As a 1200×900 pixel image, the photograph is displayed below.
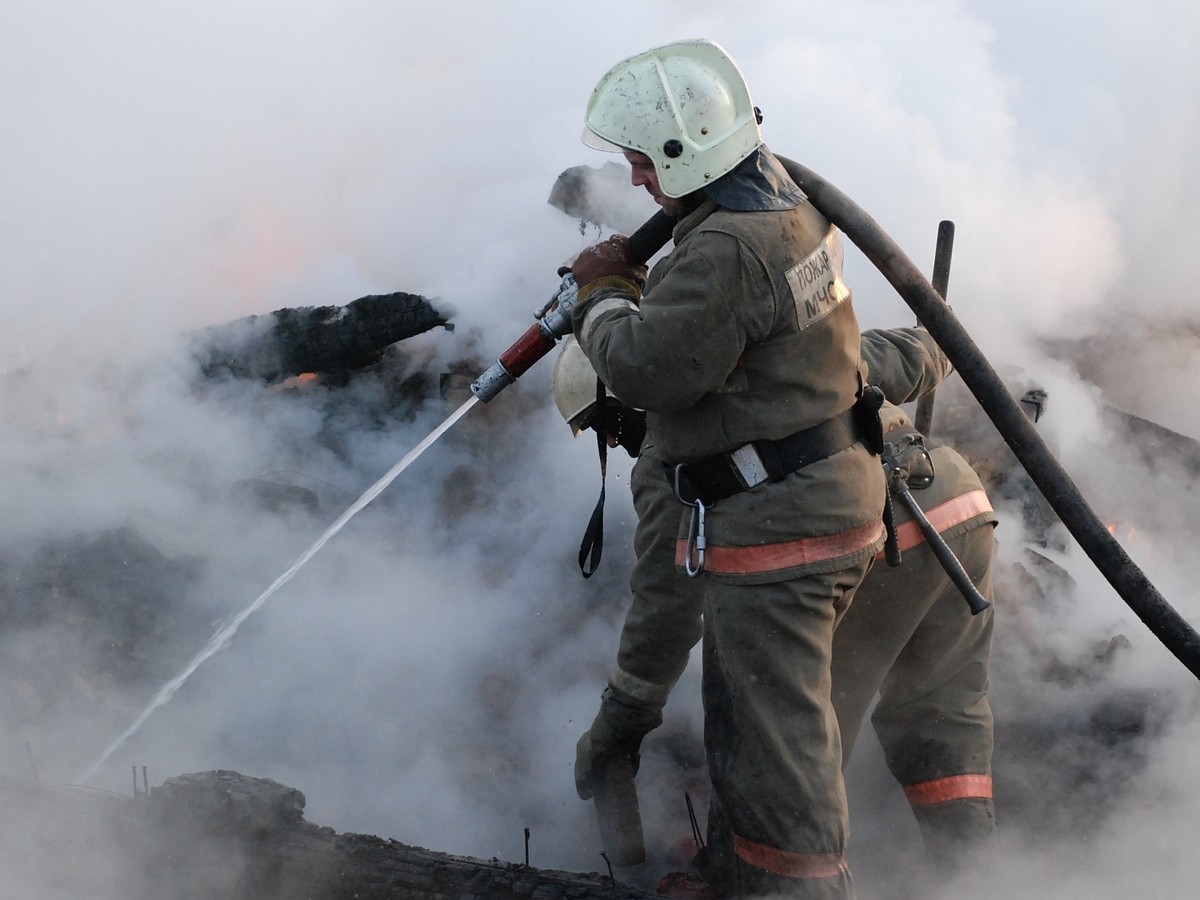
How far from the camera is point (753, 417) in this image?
2830mm

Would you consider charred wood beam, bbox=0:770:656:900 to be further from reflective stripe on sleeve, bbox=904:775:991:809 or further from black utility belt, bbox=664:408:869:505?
black utility belt, bbox=664:408:869:505

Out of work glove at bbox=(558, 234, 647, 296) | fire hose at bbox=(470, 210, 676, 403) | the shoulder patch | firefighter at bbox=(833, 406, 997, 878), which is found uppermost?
fire hose at bbox=(470, 210, 676, 403)

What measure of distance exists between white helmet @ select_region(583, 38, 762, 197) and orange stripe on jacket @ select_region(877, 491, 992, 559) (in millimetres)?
1144

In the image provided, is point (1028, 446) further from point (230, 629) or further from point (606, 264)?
point (230, 629)

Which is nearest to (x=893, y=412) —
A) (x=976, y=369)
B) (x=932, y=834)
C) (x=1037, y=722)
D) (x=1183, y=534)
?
(x=976, y=369)

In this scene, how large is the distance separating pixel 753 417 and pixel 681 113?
28.9 inches

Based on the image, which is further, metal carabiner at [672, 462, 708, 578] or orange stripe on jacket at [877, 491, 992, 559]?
orange stripe on jacket at [877, 491, 992, 559]

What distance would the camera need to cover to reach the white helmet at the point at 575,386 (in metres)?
3.94

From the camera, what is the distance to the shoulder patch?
9.07 ft

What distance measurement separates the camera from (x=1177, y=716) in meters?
4.21

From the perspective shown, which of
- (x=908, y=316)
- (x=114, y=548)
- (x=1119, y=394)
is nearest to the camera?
(x=114, y=548)

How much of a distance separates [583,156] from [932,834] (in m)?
5.51

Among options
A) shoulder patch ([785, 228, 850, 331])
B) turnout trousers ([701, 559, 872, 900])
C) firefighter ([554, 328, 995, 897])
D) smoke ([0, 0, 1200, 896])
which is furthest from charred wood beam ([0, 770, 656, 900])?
shoulder patch ([785, 228, 850, 331])

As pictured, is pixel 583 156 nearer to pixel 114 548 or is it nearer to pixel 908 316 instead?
pixel 908 316
